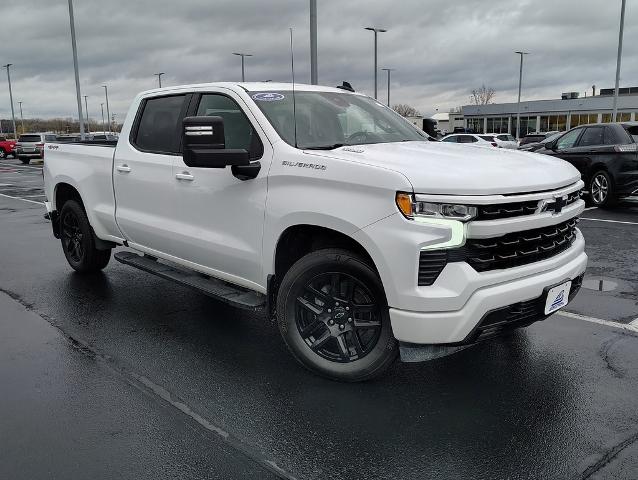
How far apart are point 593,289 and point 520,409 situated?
124 inches

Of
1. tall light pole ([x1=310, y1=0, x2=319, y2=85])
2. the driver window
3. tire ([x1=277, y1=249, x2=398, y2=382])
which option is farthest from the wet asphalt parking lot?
tall light pole ([x1=310, y1=0, x2=319, y2=85])

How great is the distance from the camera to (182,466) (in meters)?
3.01

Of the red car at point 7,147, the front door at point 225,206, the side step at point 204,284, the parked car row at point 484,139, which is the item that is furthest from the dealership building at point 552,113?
the front door at point 225,206

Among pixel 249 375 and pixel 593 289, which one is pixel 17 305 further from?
pixel 593 289

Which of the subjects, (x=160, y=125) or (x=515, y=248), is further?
(x=160, y=125)

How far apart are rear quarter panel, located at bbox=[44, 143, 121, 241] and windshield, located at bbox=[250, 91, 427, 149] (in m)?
2.11

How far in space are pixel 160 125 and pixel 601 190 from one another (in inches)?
388

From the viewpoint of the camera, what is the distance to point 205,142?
3.88 meters

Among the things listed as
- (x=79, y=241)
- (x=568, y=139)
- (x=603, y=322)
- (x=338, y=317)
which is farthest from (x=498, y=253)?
(x=568, y=139)

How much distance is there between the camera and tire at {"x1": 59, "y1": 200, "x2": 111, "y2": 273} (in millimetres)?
6484

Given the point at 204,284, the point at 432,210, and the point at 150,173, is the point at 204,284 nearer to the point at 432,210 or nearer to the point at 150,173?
the point at 150,173

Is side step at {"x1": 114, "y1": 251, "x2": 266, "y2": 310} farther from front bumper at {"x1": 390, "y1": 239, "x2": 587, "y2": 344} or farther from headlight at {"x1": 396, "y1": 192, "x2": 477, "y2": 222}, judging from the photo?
headlight at {"x1": 396, "y1": 192, "x2": 477, "y2": 222}

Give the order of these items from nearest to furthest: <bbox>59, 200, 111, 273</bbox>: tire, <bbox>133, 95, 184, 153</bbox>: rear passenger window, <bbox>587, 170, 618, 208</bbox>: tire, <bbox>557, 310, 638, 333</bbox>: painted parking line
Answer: <bbox>557, 310, 638, 333</bbox>: painted parking line, <bbox>133, 95, 184, 153</bbox>: rear passenger window, <bbox>59, 200, 111, 273</bbox>: tire, <bbox>587, 170, 618, 208</bbox>: tire

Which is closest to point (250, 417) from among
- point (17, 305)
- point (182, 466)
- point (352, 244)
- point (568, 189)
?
point (182, 466)
